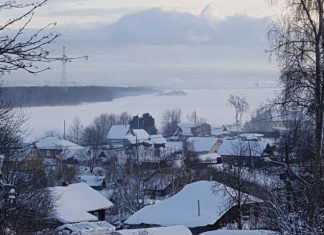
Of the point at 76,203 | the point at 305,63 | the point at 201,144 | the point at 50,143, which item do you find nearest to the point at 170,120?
the point at 201,144

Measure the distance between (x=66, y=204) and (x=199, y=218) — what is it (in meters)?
6.50

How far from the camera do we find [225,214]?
1139 inches

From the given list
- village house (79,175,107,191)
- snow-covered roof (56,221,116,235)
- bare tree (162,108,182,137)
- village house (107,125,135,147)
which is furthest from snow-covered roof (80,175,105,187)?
bare tree (162,108,182,137)

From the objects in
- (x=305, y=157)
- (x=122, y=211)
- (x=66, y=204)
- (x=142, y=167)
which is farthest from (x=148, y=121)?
(x=305, y=157)

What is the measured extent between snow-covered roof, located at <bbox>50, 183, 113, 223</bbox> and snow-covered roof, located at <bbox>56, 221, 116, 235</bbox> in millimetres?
1558

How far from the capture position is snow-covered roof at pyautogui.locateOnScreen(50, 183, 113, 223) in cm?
2880

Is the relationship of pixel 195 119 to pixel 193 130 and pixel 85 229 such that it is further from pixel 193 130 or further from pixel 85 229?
pixel 85 229

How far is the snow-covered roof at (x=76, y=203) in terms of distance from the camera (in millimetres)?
28797

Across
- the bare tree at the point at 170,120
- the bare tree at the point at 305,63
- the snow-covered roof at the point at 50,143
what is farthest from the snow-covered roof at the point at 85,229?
the bare tree at the point at 170,120

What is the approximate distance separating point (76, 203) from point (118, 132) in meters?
70.7

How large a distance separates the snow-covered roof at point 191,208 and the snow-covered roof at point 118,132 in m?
67.6

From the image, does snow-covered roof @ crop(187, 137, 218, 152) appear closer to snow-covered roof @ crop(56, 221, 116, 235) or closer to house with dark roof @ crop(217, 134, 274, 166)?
house with dark roof @ crop(217, 134, 274, 166)

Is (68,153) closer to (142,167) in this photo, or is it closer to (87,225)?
(142,167)

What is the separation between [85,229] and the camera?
2584cm
